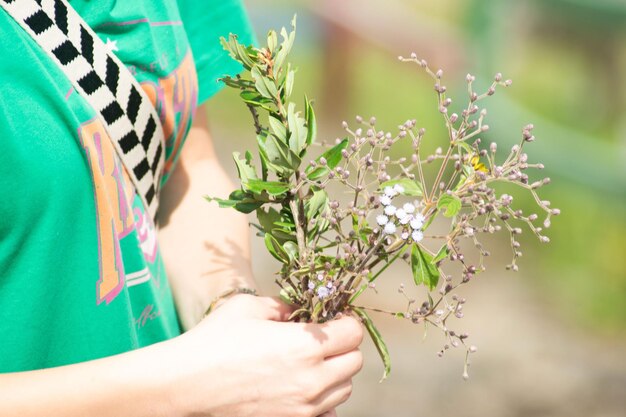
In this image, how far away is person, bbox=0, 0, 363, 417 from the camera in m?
0.95

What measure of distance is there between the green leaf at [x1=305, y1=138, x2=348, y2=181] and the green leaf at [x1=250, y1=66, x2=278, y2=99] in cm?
9

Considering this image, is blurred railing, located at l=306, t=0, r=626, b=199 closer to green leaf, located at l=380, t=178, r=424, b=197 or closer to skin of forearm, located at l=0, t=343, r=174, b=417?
green leaf, located at l=380, t=178, r=424, b=197

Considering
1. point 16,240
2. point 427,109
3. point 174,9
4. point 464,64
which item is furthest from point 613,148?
point 16,240

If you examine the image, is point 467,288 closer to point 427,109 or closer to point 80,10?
point 427,109

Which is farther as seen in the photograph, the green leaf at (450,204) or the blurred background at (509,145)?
the blurred background at (509,145)

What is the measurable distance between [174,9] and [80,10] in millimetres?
192

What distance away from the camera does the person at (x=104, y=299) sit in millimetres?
952

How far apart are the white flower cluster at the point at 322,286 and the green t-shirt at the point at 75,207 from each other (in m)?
0.29

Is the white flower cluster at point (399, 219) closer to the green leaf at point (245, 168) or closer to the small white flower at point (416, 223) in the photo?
the small white flower at point (416, 223)

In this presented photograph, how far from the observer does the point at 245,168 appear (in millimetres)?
1002

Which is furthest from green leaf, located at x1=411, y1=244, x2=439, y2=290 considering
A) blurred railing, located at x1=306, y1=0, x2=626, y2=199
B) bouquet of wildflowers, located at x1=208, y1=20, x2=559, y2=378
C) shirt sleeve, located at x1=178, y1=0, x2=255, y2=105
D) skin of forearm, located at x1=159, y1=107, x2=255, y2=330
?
blurred railing, located at x1=306, y1=0, x2=626, y2=199

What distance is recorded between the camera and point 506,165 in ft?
3.09

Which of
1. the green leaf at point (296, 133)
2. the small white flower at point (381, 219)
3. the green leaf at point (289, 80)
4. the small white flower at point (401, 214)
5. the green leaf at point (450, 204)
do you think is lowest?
the small white flower at point (381, 219)

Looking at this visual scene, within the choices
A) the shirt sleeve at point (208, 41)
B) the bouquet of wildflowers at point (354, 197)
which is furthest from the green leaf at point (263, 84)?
the shirt sleeve at point (208, 41)
